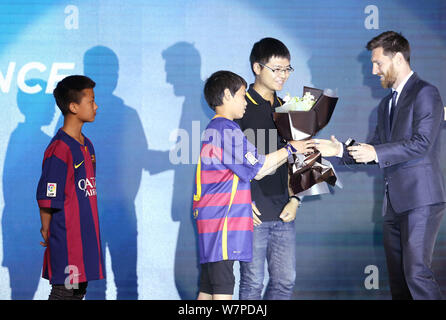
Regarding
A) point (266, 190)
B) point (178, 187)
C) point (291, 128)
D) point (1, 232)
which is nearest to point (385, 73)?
point (291, 128)

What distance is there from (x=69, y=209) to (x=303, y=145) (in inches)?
51.3

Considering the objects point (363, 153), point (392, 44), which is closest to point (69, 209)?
point (363, 153)

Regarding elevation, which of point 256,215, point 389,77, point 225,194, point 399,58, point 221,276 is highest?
point 399,58

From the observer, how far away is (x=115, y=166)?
150 inches

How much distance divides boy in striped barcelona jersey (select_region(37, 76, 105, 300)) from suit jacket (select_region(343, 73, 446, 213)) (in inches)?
63.7

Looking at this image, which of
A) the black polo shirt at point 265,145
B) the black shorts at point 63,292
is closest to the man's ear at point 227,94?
the black polo shirt at point 265,145

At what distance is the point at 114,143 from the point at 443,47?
2.41 m

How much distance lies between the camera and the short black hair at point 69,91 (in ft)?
10.1

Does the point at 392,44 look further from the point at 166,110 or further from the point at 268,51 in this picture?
the point at 166,110

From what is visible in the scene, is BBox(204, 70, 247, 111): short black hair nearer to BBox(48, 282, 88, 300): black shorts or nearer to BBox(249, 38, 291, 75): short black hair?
BBox(249, 38, 291, 75): short black hair

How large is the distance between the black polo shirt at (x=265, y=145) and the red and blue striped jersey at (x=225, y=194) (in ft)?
0.91

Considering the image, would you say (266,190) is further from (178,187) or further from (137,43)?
(137,43)

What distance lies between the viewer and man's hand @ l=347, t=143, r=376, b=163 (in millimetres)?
2955

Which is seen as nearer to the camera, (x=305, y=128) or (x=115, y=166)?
(x=305, y=128)
